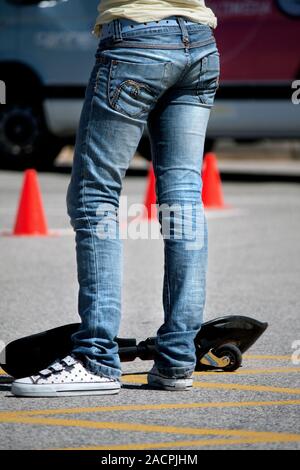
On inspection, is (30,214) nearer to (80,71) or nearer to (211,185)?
(211,185)

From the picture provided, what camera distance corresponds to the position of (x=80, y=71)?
48.2 feet

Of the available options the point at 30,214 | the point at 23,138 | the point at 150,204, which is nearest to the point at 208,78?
the point at 30,214

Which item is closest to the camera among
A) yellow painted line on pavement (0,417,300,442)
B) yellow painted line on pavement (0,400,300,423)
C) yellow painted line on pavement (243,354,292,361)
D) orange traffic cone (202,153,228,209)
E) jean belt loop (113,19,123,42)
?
yellow painted line on pavement (0,417,300,442)

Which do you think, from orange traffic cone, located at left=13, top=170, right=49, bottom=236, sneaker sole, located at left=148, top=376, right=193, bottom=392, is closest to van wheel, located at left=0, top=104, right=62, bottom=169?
orange traffic cone, located at left=13, top=170, right=49, bottom=236

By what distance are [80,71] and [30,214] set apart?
5022 millimetres

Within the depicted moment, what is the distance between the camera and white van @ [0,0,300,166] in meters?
13.7

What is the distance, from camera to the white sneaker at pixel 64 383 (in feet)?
15.2

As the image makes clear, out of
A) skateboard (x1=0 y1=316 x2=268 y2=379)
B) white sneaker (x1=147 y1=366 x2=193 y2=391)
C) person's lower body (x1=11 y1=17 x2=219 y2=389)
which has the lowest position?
white sneaker (x1=147 y1=366 x2=193 y2=391)

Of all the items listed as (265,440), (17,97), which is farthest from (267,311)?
(17,97)

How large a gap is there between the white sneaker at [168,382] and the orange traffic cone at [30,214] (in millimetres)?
5226

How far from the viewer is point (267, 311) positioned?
666 cm

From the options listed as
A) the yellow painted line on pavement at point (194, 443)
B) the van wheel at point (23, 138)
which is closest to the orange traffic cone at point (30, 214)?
the van wheel at point (23, 138)

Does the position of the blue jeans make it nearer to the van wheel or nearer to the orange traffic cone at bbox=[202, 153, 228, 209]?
the orange traffic cone at bbox=[202, 153, 228, 209]

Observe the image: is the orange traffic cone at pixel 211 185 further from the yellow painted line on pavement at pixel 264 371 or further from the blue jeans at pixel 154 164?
the blue jeans at pixel 154 164
